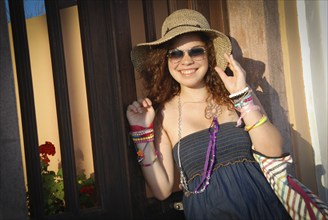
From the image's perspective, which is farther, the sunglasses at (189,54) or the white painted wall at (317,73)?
the white painted wall at (317,73)

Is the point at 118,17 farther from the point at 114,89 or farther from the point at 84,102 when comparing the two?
the point at 84,102

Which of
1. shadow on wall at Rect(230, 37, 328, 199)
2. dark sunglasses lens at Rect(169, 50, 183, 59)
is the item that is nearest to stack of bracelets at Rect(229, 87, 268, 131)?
dark sunglasses lens at Rect(169, 50, 183, 59)

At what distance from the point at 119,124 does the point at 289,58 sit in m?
1.50

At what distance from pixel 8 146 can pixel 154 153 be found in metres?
0.85

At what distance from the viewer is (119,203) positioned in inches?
80.8

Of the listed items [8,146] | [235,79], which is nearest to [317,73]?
[235,79]

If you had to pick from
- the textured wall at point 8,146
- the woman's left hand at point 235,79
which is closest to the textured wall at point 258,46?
the woman's left hand at point 235,79

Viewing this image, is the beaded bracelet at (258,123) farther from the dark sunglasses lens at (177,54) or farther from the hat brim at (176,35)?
the dark sunglasses lens at (177,54)

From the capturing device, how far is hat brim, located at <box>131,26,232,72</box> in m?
2.02

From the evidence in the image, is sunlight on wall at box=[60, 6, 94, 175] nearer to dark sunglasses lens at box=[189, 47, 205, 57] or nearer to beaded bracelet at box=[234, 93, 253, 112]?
dark sunglasses lens at box=[189, 47, 205, 57]

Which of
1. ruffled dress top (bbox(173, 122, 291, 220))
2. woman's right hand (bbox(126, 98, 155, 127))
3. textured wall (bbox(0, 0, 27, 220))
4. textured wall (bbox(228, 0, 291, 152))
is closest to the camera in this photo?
textured wall (bbox(0, 0, 27, 220))

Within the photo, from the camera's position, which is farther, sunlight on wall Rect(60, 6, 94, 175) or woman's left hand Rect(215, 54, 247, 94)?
sunlight on wall Rect(60, 6, 94, 175)

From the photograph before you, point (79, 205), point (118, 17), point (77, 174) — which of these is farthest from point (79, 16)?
point (79, 205)

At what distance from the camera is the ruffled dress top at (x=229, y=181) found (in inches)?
76.0
